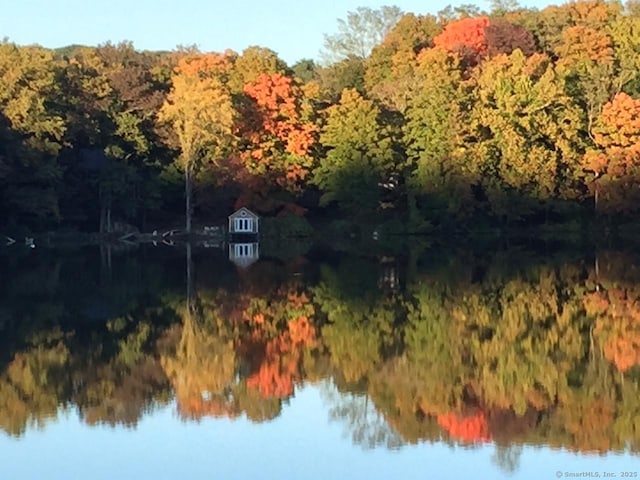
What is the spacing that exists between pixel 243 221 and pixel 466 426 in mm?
32424

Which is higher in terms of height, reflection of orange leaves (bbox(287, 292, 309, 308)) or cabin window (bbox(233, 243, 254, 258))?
cabin window (bbox(233, 243, 254, 258))

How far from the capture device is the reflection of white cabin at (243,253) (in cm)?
2817

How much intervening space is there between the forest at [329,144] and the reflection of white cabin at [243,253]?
4830mm

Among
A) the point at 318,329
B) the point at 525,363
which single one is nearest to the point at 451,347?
the point at 525,363

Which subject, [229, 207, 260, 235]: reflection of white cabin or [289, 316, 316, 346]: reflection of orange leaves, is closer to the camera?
[289, 316, 316, 346]: reflection of orange leaves

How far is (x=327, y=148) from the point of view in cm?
4322

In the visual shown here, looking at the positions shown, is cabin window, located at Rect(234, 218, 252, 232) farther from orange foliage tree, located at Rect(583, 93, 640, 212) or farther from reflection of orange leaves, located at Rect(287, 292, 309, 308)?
reflection of orange leaves, located at Rect(287, 292, 309, 308)

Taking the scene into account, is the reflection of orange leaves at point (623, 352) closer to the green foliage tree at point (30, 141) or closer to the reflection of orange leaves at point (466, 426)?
the reflection of orange leaves at point (466, 426)

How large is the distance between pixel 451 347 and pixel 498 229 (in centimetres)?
2969

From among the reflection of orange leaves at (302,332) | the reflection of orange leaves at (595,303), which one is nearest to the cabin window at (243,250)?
the reflection of orange leaves at (595,303)

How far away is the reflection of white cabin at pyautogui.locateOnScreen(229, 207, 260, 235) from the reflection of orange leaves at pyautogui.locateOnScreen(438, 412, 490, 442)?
1257 inches

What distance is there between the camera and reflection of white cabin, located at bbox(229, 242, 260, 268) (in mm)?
28172

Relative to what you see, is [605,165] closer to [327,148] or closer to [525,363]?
[327,148]

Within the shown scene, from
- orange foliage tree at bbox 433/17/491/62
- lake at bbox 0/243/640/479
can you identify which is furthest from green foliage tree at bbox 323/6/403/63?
lake at bbox 0/243/640/479
